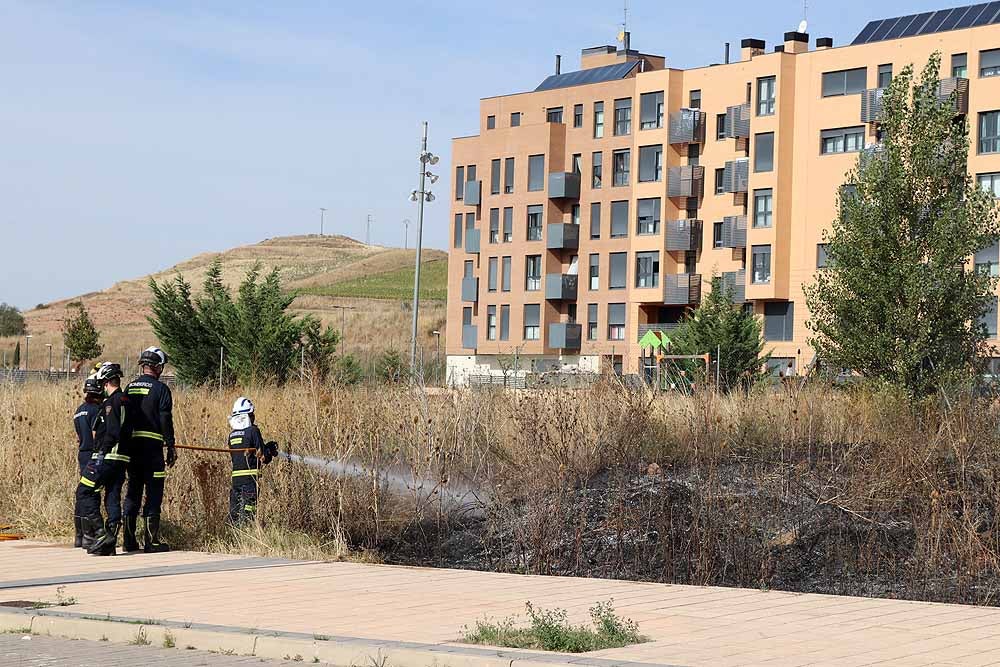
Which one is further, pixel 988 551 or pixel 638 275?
pixel 638 275

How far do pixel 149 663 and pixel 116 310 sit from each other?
135634 millimetres

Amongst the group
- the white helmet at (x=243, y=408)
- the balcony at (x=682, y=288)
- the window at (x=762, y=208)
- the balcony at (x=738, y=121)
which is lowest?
the white helmet at (x=243, y=408)

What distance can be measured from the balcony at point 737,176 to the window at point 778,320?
5.72 m

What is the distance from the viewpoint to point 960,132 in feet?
99.2

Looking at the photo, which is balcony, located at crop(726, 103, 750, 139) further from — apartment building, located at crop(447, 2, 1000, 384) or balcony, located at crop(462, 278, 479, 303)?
balcony, located at crop(462, 278, 479, 303)

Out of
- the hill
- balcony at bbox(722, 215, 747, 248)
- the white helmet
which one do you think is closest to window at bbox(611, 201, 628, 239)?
balcony at bbox(722, 215, 747, 248)

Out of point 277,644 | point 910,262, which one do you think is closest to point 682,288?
point 910,262

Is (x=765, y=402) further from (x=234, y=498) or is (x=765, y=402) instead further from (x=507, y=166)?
(x=507, y=166)

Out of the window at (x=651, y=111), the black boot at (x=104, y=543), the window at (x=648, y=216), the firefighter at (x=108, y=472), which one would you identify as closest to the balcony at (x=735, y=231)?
the window at (x=648, y=216)

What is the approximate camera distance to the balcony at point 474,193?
8394 centimetres

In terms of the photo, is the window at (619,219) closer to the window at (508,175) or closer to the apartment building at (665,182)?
the apartment building at (665,182)

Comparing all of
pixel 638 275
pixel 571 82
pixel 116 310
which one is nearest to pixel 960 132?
pixel 638 275

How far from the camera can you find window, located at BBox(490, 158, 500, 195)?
8244cm

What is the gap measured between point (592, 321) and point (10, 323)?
2472 inches
